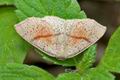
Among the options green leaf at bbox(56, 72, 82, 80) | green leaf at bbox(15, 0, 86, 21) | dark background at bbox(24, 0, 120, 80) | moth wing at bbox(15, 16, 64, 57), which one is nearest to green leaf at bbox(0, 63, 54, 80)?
green leaf at bbox(56, 72, 82, 80)

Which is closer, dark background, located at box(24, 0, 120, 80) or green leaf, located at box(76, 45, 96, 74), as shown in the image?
green leaf, located at box(76, 45, 96, 74)

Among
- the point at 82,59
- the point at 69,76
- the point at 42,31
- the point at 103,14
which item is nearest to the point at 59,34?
the point at 42,31

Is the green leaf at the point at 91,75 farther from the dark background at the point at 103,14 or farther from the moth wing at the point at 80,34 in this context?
the dark background at the point at 103,14

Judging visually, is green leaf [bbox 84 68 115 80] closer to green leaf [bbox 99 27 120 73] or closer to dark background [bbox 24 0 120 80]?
green leaf [bbox 99 27 120 73]

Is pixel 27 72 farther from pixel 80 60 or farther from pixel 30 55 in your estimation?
pixel 30 55

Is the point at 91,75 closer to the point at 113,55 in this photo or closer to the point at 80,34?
the point at 113,55

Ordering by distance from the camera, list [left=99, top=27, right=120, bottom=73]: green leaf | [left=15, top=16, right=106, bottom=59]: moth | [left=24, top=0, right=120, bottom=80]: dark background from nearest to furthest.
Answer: [left=99, top=27, right=120, bottom=73]: green leaf → [left=15, top=16, right=106, bottom=59]: moth → [left=24, top=0, right=120, bottom=80]: dark background

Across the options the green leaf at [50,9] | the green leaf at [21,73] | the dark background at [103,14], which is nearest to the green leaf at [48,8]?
the green leaf at [50,9]

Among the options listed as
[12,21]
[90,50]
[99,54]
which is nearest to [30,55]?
[99,54]
